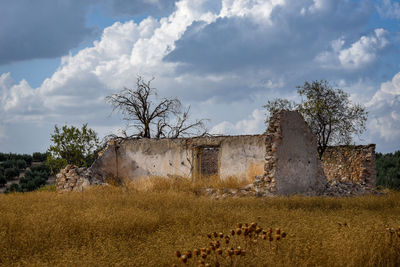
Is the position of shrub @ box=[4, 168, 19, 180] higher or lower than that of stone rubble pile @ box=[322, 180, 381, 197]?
higher

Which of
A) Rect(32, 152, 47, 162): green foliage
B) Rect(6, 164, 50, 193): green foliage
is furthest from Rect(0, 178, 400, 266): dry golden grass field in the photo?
Rect(32, 152, 47, 162): green foliage

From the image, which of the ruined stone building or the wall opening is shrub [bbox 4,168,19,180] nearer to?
the wall opening

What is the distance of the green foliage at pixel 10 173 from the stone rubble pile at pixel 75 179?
43.9 feet

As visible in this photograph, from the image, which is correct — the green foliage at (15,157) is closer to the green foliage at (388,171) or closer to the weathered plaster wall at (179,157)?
the weathered plaster wall at (179,157)

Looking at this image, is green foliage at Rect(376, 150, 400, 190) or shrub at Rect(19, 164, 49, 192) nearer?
green foliage at Rect(376, 150, 400, 190)

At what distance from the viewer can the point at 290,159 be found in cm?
1448

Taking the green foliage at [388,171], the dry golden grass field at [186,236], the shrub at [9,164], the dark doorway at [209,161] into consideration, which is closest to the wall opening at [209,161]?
the dark doorway at [209,161]

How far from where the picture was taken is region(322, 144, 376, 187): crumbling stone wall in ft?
65.6

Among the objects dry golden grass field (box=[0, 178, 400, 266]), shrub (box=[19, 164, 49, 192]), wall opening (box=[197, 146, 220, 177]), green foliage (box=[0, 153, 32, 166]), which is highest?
green foliage (box=[0, 153, 32, 166])

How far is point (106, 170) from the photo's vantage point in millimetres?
18203

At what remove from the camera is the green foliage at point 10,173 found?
28.4m

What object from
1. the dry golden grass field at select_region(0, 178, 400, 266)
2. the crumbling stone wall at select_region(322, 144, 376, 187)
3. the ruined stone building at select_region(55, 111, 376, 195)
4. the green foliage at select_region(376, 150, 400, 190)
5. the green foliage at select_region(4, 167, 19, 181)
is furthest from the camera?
the green foliage at select_region(4, 167, 19, 181)

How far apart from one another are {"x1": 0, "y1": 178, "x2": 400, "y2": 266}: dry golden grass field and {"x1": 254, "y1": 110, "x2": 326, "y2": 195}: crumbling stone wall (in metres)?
2.51

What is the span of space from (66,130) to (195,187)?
→ 365 inches
